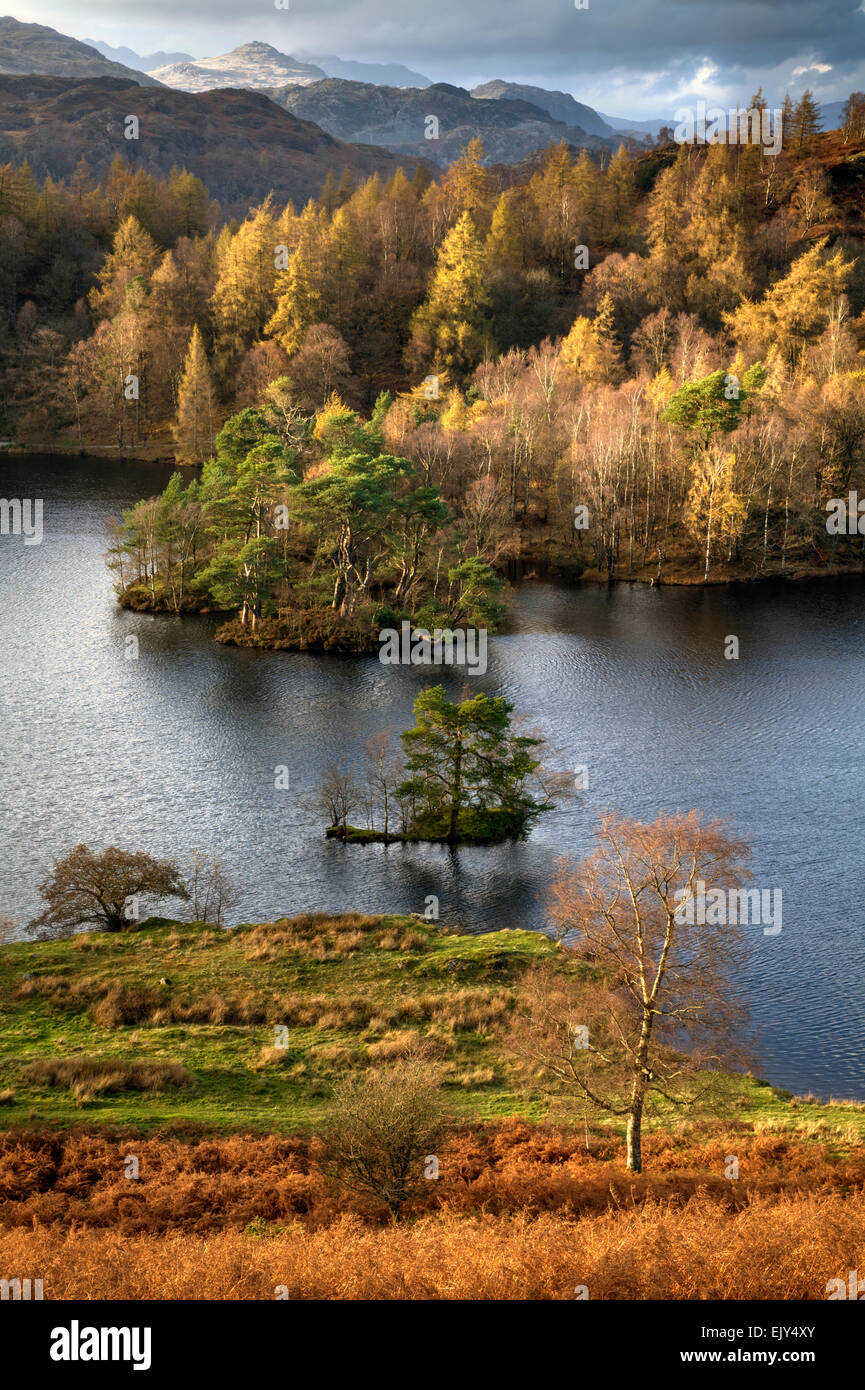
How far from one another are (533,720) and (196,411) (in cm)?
7985

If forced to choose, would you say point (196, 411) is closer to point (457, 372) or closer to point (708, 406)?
point (457, 372)

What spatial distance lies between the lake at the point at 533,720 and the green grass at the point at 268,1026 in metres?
2.68

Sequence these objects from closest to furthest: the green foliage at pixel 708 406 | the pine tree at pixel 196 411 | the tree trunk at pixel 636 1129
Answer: the tree trunk at pixel 636 1129, the green foliage at pixel 708 406, the pine tree at pixel 196 411

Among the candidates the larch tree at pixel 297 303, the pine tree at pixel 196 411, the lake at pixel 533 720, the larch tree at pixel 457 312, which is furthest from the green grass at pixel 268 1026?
the larch tree at pixel 297 303

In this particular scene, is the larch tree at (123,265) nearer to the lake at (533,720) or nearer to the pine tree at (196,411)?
the pine tree at (196,411)

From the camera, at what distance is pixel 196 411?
119000 millimetres

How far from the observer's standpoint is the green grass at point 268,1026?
24.1m

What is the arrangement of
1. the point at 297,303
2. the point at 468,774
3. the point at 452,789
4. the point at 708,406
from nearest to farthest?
the point at 468,774 → the point at 452,789 → the point at 708,406 → the point at 297,303

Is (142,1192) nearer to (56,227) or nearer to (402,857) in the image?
(402,857)

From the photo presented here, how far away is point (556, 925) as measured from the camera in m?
35.4

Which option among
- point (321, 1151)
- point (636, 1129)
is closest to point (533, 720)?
point (636, 1129)

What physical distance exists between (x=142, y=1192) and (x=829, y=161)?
16058 centimetres

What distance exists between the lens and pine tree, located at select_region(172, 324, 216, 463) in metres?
119

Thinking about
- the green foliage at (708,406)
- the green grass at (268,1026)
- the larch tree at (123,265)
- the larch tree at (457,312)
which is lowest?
the green grass at (268,1026)
